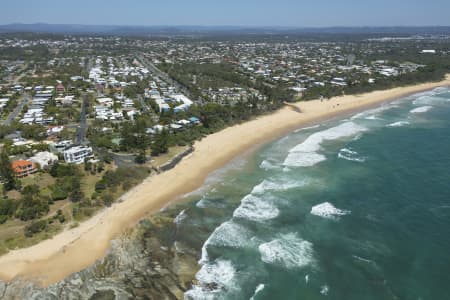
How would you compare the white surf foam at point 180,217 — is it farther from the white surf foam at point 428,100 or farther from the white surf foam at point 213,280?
the white surf foam at point 428,100

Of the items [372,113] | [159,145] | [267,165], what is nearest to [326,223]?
[267,165]

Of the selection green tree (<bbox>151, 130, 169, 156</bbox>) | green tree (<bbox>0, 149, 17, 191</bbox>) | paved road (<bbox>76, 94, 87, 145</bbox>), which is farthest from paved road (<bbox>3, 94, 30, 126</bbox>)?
green tree (<bbox>151, 130, 169, 156</bbox>)

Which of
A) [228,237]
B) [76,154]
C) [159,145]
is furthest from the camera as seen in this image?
[159,145]

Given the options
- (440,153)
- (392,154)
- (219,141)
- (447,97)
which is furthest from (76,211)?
(447,97)

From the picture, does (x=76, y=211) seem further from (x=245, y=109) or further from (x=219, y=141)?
(x=245, y=109)

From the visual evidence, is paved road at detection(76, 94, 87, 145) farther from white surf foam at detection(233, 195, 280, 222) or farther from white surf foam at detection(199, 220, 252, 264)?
white surf foam at detection(199, 220, 252, 264)

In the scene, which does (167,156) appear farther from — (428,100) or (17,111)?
(428,100)
